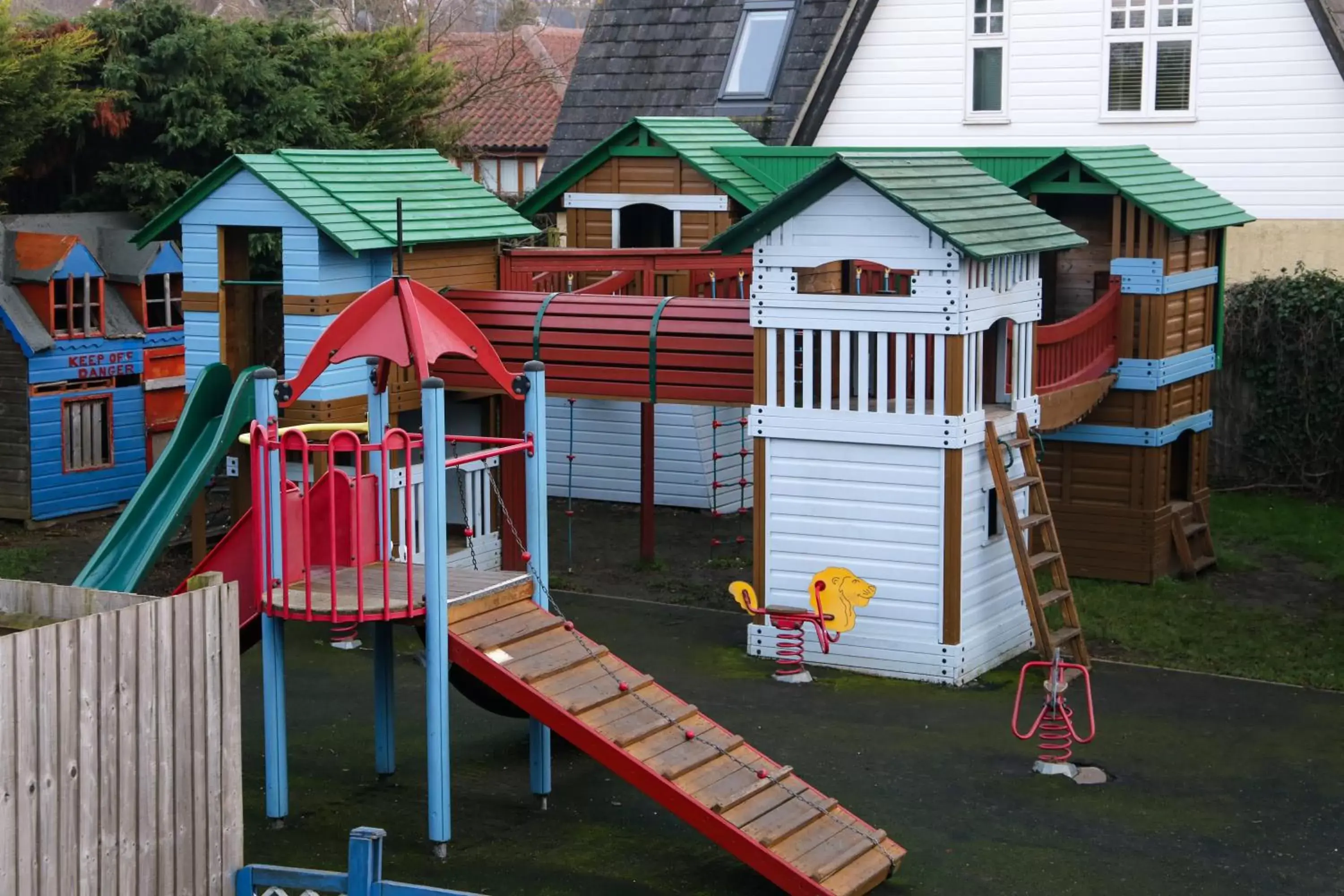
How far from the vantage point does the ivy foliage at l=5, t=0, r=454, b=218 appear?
2309 cm

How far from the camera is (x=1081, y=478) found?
17500 mm

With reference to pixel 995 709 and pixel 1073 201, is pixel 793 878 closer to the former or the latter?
pixel 995 709

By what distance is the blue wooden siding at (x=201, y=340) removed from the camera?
16188 mm

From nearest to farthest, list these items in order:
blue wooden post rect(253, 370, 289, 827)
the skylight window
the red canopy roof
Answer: blue wooden post rect(253, 370, 289, 827)
the red canopy roof
the skylight window

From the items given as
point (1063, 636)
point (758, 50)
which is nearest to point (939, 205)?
point (1063, 636)

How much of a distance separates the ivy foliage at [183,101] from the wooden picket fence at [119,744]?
49.1 feet

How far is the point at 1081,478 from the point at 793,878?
868 cm

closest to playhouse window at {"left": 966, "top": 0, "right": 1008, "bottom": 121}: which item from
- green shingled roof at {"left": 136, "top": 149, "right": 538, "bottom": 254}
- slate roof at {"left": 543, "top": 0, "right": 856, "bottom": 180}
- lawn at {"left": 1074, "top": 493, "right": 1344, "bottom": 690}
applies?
slate roof at {"left": 543, "top": 0, "right": 856, "bottom": 180}

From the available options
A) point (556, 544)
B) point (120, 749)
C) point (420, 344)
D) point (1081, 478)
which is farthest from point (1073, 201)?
point (120, 749)

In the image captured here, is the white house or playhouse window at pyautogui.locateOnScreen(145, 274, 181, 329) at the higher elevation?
Answer: the white house

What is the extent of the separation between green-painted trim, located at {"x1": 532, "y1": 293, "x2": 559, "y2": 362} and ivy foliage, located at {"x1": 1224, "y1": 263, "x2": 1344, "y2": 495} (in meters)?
9.30

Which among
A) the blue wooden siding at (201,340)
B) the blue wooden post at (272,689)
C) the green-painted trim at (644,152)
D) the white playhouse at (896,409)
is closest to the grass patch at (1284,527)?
the white playhouse at (896,409)

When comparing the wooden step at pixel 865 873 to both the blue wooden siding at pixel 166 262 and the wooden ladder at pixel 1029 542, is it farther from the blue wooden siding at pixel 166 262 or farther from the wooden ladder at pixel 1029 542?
the blue wooden siding at pixel 166 262

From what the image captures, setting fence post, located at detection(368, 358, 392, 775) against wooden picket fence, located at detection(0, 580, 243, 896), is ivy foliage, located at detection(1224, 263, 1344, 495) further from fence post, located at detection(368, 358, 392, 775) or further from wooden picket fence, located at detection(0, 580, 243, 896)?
wooden picket fence, located at detection(0, 580, 243, 896)
